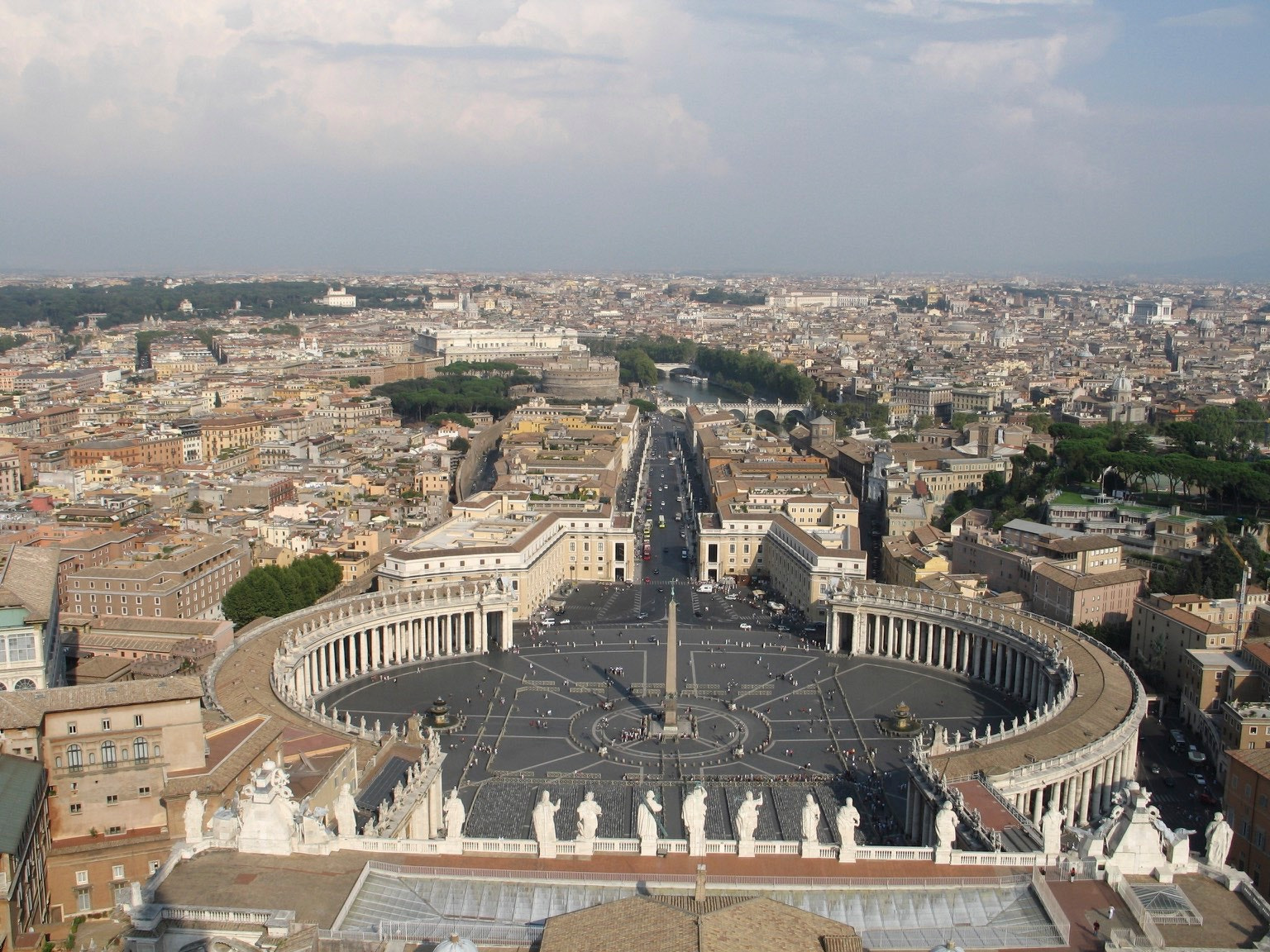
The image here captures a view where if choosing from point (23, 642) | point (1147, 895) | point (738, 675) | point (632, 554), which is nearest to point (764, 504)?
point (632, 554)

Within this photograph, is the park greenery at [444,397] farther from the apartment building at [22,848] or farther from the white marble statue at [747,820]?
the white marble statue at [747,820]

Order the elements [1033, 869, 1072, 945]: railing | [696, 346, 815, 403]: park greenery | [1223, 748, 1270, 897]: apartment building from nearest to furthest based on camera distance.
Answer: [1033, 869, 1072, 945]: railing
[1223, 748, 1270, 897]: apartment building
[696, 346, 815, 403]: park greenery

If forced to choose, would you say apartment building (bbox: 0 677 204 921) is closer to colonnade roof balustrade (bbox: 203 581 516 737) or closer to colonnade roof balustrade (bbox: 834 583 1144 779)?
colonnade roof balustrade (bbox: 203 581 516 737)

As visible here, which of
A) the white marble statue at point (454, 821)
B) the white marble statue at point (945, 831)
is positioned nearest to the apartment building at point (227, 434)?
the white marble statue at point (454, 821)

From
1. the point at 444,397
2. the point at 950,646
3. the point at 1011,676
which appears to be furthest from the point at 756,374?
the point at 1011,676

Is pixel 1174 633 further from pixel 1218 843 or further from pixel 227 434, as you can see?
pixel 227 434

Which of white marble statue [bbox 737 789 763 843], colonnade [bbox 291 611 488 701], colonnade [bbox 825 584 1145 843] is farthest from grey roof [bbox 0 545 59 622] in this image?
colonnade [bbox 825 584 1145 843]

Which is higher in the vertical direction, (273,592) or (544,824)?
(544,824)
